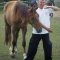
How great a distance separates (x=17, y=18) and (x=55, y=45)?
2.91m

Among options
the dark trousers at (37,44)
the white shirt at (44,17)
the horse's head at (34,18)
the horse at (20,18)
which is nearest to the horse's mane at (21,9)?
the horse at (20,18)

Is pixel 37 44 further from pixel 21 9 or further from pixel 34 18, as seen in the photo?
pixel 21 9

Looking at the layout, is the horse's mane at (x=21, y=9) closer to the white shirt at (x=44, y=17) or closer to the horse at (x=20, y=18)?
the horse at (x=20, y=18)

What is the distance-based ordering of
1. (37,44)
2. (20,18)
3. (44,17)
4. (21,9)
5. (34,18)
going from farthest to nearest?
1. (20,18)
2. (21,9)
3. (34,18)
4. (37,44)
5. (44,17)

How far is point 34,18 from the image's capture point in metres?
6.80

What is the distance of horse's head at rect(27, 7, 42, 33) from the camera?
259 inches

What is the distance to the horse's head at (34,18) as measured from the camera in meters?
6.58

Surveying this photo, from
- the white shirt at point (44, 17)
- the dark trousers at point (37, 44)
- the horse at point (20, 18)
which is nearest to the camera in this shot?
the white shirt at point (44, 17)

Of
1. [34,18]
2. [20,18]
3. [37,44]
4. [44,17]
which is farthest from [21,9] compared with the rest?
[37,44]

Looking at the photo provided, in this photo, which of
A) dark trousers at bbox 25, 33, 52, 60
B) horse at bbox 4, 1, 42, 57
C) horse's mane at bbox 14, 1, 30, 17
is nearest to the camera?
dark trousers at bbox 25, 33, 52, 60

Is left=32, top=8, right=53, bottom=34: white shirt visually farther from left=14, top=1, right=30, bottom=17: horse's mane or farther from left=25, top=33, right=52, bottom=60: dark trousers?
left=14, top=1, right=30, bottom=17: horse's mane

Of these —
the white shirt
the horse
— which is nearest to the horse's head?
the horse

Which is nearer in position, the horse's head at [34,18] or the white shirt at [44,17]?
the white shirt at [44,17]

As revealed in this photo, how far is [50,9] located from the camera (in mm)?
6699
